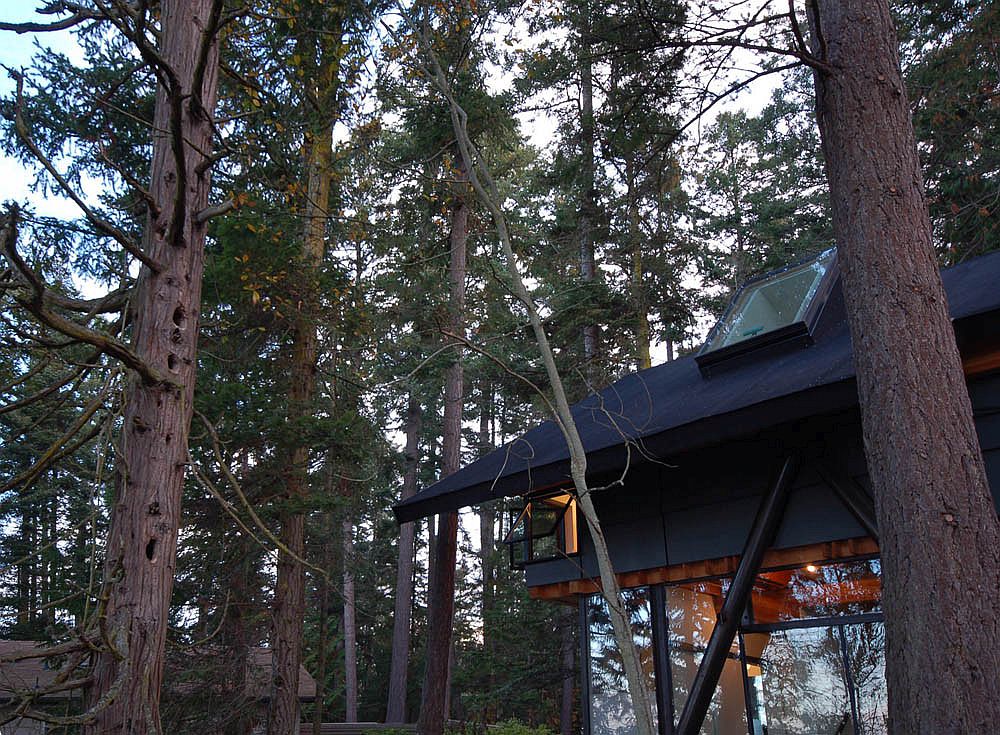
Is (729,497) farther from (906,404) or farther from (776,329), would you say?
(906,404)

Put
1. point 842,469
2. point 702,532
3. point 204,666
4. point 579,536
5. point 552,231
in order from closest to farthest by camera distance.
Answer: point 842,469, point 702,532, point 579,536, point 204,666, point 552,231

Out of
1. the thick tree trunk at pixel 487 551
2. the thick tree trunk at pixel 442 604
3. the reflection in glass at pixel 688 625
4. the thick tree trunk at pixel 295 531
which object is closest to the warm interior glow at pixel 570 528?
the reflection in glass at pixel 688 625

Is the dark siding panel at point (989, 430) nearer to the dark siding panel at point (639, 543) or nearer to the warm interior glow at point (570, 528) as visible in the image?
the dark siding panel at point (639, 543)

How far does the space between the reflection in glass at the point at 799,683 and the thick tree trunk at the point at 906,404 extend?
3.24 metres

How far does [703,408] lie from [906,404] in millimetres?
2567

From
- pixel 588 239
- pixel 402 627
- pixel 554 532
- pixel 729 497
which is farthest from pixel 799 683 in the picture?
pixel 402 627

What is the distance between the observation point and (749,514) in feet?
21.5

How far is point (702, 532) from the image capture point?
6.88 metres

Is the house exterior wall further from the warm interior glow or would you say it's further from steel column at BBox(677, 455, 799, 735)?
steel column at BBox(677, 455, 799, 735)

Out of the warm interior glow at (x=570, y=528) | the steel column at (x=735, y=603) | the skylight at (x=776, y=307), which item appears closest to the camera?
the steel column at (x=735, y=603)

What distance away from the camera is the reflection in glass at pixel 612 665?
24.5 ft

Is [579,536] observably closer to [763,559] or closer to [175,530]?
[763,559]

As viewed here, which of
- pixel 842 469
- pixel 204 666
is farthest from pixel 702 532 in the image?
pixel 204 666

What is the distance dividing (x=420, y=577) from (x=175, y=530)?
25.2m
